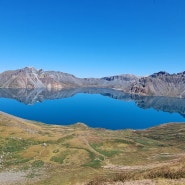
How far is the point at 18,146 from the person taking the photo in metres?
83.0

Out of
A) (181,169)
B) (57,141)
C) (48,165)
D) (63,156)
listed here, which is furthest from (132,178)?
(57,141)

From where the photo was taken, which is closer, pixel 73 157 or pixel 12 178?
pixel 12 178

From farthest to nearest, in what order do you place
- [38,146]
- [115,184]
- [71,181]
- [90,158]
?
[38,146] < [90,158] < [71,181] < [115,184]

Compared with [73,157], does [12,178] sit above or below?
above

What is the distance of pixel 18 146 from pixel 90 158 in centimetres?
2095

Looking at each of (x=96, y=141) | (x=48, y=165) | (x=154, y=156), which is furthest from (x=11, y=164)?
(x=154, y=156)

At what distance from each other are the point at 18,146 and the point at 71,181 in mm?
35324

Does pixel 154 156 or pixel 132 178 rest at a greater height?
pixel 132 178

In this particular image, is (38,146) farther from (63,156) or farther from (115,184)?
(115,184)

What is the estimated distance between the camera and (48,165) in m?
70.2

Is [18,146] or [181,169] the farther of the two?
[18,146]

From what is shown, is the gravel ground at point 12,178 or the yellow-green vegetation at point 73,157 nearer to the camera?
the gravel ground at point 12,178

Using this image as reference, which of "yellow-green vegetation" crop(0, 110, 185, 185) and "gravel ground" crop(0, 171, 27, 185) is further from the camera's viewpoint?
"yellow-green vegetation" crop(0, 110, 185, 185)

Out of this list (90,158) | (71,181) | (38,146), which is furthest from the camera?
(38,146)
